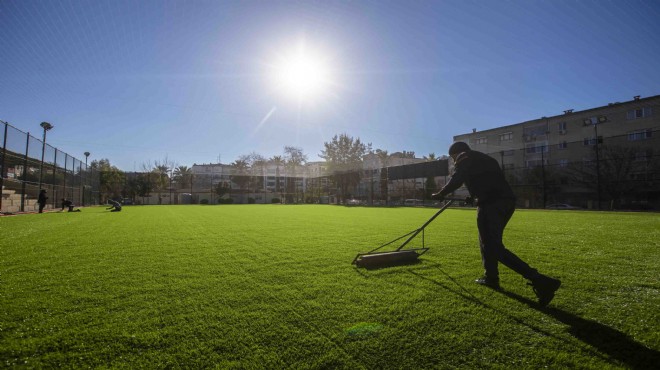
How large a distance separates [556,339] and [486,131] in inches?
2077

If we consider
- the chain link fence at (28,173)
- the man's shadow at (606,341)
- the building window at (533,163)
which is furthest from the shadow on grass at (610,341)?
the building window at (533,163)

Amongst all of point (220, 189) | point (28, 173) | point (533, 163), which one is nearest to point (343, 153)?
point (220, 189)

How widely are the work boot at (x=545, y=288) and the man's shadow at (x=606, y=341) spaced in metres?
0.09

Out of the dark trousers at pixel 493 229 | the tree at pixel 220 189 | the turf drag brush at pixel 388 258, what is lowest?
the turf drag brush at pixel 388 258

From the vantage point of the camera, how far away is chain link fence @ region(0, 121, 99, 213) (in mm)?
14359

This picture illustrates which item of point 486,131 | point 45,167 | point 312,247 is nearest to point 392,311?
point 312,247

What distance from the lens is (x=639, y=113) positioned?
3444 cm

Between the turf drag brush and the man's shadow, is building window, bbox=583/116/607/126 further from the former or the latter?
the man's shadow

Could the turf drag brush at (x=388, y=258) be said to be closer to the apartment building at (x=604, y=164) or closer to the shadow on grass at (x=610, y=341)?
the shadow on grass at (x=610, y=341)

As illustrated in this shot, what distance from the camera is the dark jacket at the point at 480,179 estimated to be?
3508 mm

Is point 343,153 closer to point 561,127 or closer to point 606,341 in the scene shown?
point 561,127

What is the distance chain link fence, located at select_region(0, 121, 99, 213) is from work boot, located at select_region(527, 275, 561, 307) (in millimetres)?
19776

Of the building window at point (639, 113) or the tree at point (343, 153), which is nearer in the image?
the building window at point (639, 113)

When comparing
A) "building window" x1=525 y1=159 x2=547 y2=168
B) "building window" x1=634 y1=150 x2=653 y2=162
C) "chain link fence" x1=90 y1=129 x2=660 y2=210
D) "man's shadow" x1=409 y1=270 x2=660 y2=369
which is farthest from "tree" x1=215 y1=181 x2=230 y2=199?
"man's shadow" x1=409 y1=270 x2=660 y2=369
